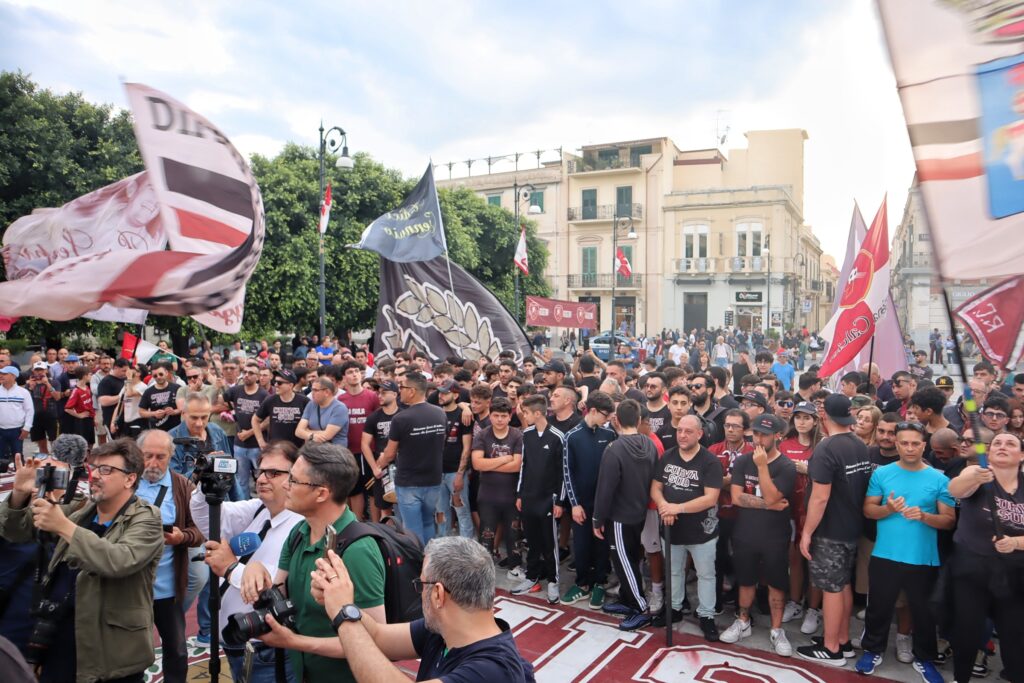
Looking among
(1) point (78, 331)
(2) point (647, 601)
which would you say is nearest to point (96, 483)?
(2) point (647, 601)

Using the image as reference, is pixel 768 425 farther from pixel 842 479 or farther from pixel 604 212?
pixel 604 212

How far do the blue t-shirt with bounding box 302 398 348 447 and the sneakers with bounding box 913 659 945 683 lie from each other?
18.0 ft

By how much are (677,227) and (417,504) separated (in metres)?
40.4

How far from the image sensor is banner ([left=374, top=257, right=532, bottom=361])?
37.1 feet

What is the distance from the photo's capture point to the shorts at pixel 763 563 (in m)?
5.43

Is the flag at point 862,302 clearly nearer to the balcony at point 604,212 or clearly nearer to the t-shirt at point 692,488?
the t-shirt at point 692,488

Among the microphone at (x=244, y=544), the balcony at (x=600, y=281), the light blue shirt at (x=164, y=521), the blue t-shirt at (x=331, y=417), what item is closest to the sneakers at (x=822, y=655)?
the microphone at (x=244, y=544)

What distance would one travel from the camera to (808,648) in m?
5.33

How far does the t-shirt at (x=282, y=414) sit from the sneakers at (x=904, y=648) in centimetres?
597

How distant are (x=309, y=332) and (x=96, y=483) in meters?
20.9

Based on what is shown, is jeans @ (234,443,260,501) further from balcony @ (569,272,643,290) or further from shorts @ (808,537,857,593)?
balcony @ (569,272,643,290)

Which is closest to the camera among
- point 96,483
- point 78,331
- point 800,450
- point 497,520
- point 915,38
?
point 915,38

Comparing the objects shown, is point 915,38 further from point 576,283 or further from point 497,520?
point 576,283

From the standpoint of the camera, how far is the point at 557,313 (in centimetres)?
1355
